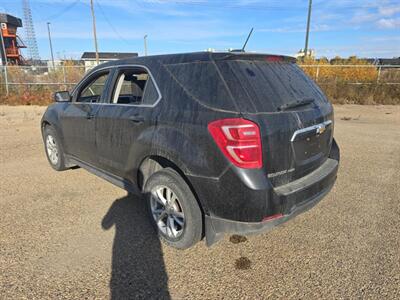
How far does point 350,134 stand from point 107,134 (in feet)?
21.8

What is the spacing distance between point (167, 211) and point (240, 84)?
1385mm

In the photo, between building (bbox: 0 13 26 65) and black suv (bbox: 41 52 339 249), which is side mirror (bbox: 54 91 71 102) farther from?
building (bbox: 0 13 26 65)

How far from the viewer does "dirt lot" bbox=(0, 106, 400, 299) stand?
2.33m

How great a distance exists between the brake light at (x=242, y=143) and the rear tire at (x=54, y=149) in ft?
11.3

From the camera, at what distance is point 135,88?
12.9 ft

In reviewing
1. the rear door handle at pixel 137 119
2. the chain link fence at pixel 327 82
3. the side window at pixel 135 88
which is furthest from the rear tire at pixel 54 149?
the chain link fence at pixel 327 82

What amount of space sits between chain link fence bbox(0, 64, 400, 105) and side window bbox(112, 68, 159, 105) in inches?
524

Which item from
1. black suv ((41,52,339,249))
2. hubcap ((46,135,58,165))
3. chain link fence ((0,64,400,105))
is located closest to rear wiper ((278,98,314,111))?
black suv ((41,52,339,249))

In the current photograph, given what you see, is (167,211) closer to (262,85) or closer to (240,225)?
(240,225)

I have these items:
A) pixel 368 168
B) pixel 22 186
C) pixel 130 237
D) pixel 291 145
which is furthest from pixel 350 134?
pixel 22 186

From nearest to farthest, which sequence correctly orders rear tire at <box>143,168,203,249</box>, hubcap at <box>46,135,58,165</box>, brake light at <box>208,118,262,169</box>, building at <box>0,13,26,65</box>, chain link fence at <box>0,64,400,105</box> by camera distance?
1. brake light at <box>208,118,262,169</box>
2. rear tire at <box>143,168,203,249</box>
3. hubcap at <box>46,135,58,165</box>
4. chain link fence at <box>0,64,400,105</box>
5. building at <box>0,13,26,65</box>

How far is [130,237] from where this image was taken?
3.04 m

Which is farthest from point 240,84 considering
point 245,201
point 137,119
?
point 137,119

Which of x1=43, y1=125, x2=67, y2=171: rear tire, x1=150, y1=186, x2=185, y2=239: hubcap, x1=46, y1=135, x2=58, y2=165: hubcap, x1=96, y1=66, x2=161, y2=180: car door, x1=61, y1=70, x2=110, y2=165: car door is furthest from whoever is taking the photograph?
x1=46, y1=135, x2=58, y2=165: hubcap
